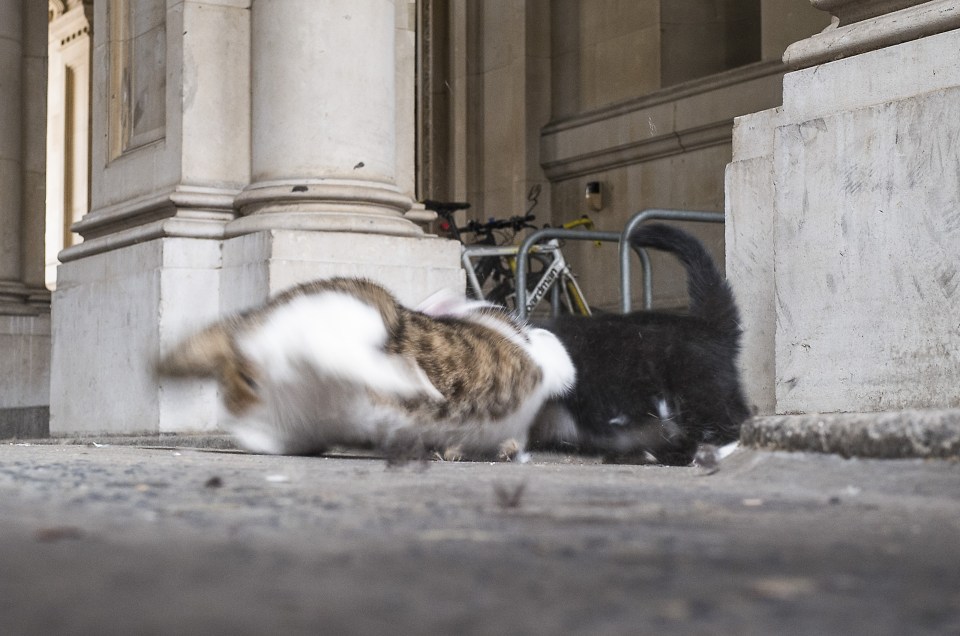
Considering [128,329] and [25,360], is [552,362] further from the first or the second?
[25,360]

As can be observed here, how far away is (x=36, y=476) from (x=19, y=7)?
8272mm

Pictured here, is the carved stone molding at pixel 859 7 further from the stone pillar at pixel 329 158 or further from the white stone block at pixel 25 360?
the white stone block at pixel 25 360

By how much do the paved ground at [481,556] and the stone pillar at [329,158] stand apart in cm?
342

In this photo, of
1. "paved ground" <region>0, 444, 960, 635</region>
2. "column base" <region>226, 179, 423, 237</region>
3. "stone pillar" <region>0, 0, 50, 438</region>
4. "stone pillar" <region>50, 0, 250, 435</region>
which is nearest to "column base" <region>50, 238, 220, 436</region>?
"stone pillar" <region>50, 0, 250, 435</region>

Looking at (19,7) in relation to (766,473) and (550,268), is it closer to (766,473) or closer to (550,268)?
(550,268)

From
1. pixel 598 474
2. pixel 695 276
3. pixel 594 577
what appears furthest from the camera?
pixel 695 276

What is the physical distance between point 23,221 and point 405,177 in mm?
4683

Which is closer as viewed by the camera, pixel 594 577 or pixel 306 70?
pixel 594 577

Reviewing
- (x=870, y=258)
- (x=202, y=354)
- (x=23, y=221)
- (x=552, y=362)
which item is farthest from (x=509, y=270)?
(x=202, y=354)

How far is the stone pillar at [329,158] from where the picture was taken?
19.9 ft

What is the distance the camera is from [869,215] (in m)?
4.00

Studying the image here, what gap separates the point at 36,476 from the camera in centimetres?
288

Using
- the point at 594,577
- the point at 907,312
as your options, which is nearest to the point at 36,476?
the point at 594,577

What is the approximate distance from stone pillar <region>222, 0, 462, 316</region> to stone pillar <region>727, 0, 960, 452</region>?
7.21ft
